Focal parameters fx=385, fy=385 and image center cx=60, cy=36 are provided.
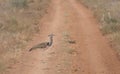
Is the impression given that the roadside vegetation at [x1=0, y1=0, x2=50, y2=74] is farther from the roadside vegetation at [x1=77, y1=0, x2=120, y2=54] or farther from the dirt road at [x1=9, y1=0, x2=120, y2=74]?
the roadside vegetation at [x1=77, y1=0, x2=120, y2=54]

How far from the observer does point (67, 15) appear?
72.7ft

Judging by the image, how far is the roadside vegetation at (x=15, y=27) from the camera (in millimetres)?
12258

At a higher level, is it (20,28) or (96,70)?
(20,28)

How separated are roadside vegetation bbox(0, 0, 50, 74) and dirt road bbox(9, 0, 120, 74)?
1.06ft

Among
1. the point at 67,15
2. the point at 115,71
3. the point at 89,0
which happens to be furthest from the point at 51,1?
the point at 115,71

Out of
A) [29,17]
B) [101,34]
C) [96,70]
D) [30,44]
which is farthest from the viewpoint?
[29,17]

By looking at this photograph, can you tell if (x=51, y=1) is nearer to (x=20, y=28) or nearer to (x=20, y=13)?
(x=20, y=13)

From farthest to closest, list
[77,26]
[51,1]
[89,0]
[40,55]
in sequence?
[51,1] < [89,0] < [77,26] < [40,55]

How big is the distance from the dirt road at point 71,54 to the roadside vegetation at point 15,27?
323mm

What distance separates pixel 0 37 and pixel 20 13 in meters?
6.74

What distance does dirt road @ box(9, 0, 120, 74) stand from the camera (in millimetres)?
10797

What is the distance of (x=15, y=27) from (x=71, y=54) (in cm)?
501

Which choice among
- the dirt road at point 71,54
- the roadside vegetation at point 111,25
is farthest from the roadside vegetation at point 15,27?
the roadside vegetation at point 111,25

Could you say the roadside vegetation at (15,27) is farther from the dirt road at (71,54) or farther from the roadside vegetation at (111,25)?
the roadside vegetation at (111,25)
